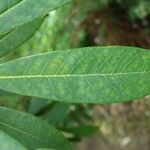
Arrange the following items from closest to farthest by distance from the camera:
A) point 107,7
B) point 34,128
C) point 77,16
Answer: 1. point 34,128
2. point 77,16
3. point 107,7

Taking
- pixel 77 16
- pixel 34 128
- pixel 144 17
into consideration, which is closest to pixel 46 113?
pixel 34 128

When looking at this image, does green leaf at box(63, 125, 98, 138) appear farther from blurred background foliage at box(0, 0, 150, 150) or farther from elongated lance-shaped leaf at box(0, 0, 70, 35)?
elongated lance-shaped leaf at box(0, 0, 70, 35)

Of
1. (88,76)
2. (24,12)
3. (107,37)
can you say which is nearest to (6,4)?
(24,12)

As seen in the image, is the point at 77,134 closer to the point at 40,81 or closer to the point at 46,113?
the point at 46,113

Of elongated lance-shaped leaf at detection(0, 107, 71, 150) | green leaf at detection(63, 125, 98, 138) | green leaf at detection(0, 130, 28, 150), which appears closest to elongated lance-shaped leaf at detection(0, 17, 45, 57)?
elongated lance-shaped leaf at detection(0, 107, 71, 150)

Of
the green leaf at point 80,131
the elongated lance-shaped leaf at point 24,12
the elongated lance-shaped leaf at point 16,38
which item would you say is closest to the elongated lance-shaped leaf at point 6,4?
the elongated lance-shaped leaf at point 24,12

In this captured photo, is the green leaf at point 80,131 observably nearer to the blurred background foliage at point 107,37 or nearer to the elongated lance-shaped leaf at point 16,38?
the blurred background foliage at point 107,37

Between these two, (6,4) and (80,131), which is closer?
(6,4)

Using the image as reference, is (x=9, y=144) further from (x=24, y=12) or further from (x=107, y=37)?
(x=107, y=37)
